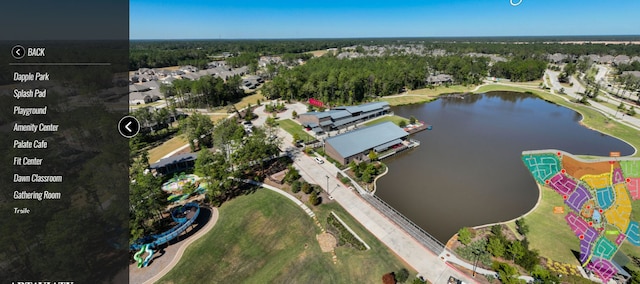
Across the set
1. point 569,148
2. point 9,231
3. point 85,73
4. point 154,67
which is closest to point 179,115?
point 85,73

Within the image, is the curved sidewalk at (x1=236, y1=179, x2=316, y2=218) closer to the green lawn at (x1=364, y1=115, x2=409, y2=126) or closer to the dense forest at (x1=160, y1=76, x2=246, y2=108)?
the green lawn at (x1=364, y1=115, x2=409, y2=126)

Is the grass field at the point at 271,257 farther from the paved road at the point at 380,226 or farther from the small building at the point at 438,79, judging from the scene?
the small building at the point at 438,79

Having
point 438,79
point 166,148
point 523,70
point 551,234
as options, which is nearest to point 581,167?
point 551,234

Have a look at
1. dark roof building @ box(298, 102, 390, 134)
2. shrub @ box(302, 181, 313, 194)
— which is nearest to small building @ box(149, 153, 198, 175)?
shrub @ box(302, 181, 313, 194)

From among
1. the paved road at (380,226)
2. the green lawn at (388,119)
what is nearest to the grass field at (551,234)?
the paved road at (380,226)

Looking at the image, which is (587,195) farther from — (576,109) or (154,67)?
(154,67)

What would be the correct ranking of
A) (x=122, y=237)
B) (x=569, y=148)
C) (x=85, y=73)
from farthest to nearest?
(x=85, y=73), (x=569, y=148), (x=122, y=237)

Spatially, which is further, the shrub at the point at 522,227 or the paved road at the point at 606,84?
the paved road at the point at 606,84
